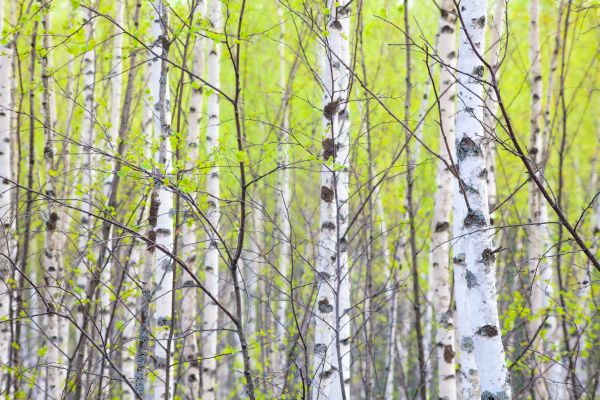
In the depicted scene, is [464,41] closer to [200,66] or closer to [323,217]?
Answer: [323,217]

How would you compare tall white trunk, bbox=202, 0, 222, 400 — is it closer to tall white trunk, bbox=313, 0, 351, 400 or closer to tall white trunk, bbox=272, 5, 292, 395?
tall white trunk, bbox=272, 5, 292, 395

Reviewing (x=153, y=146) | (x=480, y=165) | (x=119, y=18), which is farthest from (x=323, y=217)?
(x=119, y=18)

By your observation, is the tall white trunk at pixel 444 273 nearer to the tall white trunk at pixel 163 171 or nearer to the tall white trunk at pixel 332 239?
the tall white trunk at pixel 332 239

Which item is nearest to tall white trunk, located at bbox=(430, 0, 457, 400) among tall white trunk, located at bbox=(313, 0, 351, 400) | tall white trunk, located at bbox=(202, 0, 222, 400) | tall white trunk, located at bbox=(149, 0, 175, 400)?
tall white trunk, located at bbox=(313, 0, 351, 400)

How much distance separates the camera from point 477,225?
9.04ft

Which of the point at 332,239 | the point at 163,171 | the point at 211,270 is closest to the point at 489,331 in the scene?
the point at 332,239

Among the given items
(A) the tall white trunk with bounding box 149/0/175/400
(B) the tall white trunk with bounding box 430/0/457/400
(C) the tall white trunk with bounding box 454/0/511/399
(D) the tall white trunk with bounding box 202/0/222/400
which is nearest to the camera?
(C) the tall white trunk with bounding box 454/0/511/399

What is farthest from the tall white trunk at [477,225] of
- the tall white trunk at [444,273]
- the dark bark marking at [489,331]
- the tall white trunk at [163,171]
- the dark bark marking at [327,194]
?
the tall white trunk at [444,273]

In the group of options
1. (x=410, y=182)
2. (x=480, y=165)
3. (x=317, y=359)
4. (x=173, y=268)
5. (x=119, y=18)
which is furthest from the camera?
(x=119, y=18)

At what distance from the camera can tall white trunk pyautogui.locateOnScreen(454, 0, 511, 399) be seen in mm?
2693

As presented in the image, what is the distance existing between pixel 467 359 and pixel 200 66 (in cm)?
385

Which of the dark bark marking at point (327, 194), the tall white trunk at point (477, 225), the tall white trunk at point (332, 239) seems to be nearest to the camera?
the tall white trunk at point (477, 225)

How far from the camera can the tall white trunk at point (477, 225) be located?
2693 mm

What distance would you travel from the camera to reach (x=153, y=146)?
12.0ft
